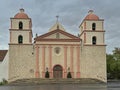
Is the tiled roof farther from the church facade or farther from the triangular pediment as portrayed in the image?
the triangular pediment

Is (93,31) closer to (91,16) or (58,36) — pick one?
(91,16)

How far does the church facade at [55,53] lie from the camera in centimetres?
5838

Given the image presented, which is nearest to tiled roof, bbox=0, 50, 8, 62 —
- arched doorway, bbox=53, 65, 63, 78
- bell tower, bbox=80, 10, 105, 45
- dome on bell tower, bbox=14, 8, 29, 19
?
dome on bell tower, bbox=14, 8, 29, 19

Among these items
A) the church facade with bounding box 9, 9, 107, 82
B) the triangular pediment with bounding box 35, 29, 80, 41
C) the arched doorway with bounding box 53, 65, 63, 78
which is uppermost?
the triangular pediment with bounding box 35, 29, 80, 41

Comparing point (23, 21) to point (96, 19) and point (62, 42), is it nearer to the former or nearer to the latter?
point (62, 42)

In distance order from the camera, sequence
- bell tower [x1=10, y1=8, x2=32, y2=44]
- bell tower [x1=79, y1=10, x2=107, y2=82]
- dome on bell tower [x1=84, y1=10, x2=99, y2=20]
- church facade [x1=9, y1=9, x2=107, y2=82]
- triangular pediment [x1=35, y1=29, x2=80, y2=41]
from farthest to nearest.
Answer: dome on bell tower [x1=84, y1=10, x2=99, y2=20] → triangular pediment [x1=35, y1=29, x2=80, y2=41] → bell tower [x1=10, y1=8, x2=32, y2=44] → bell tower [x1=79, y1=10, x2=107, y2=82] → church facade [x1=9, y1=9, x2=107, y2=82]

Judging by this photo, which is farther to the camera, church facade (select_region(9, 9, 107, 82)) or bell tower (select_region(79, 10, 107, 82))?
bell tower (select_region(79, 10, 107, 82))

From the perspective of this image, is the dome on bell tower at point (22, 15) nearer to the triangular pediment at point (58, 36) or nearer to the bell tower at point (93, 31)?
the triangular pediment at point (58, 36)

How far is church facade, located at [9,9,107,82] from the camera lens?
58375 millimetres

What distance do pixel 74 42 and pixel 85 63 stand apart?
14.5ft

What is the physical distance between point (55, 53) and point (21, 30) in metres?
7.61

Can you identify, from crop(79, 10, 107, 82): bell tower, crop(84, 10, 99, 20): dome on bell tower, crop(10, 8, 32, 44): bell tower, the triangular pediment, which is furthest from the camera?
crop(84, 10, 99, 20): dome on bell tower

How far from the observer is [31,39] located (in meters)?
61.1

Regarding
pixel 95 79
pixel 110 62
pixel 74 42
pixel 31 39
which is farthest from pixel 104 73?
pixel 110 62
